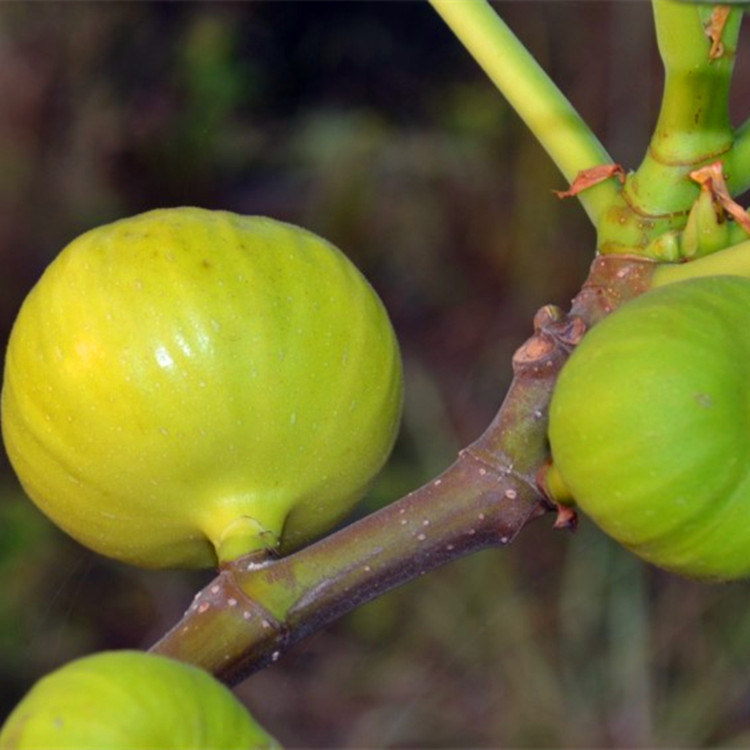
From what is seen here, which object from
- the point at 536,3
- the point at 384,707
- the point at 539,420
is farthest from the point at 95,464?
the point at 536,3

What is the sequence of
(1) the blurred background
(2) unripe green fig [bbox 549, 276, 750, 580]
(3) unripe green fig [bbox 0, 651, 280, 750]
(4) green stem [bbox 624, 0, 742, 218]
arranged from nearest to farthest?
(3) unripe green fig [bbox 0, 651, 280, 750], (2) unripe green fig [bbox 549, 276, 750, 580], (4) green stem [bbox 624, 0, 742, 218], (1) the blurred background

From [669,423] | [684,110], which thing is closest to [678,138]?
[684,110]

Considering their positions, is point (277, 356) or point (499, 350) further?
point (499, 350)

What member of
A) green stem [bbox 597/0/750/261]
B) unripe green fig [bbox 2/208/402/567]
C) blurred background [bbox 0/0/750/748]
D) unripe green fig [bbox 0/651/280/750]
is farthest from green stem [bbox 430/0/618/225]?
blurred background [bbox 0/0/750/748]

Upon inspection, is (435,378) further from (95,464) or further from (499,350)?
(95,464)

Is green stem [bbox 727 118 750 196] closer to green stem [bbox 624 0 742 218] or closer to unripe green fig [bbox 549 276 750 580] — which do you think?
green stem [bbox 624 0 742 218]

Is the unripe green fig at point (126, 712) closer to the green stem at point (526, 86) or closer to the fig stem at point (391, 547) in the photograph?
the fig stem at point (391, 547)

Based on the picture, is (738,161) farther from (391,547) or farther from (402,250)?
(402,250)
